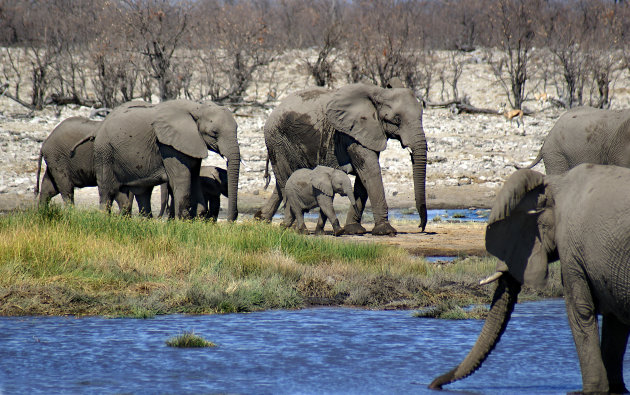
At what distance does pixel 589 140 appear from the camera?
14.2m

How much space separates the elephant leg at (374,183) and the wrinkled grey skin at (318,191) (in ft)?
1.24

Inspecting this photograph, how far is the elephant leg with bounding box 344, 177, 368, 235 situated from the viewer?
1584cm

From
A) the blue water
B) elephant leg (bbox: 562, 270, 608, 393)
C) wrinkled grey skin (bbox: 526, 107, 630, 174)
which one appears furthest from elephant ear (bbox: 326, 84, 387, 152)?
elephant leg (bbox: 562, 270, 608, 393)

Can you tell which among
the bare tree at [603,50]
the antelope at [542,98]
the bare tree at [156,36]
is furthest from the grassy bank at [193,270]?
the bare tree at [603,50]

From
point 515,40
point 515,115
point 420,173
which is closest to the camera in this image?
point 420,173

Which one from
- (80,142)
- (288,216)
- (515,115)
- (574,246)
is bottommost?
(288,216)

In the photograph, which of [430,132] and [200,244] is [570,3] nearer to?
[430,132]

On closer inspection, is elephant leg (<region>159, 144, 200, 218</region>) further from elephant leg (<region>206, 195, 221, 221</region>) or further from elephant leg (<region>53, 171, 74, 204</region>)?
elephant leg (<region>53, 171, 74, 204</region>)

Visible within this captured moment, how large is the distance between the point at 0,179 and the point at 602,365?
68.9 feet

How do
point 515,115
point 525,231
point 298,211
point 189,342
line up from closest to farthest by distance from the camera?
point 525,231, point 189,342, point 298,211, point 515,115

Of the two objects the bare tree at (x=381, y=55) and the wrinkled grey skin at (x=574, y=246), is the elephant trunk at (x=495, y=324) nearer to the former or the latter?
the wrinkled grey skin at (x=574, y=246)

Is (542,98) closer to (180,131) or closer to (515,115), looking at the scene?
(515,115)

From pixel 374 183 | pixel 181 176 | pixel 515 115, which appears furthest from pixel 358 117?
pixel 515 115

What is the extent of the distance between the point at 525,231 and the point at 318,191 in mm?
9804
